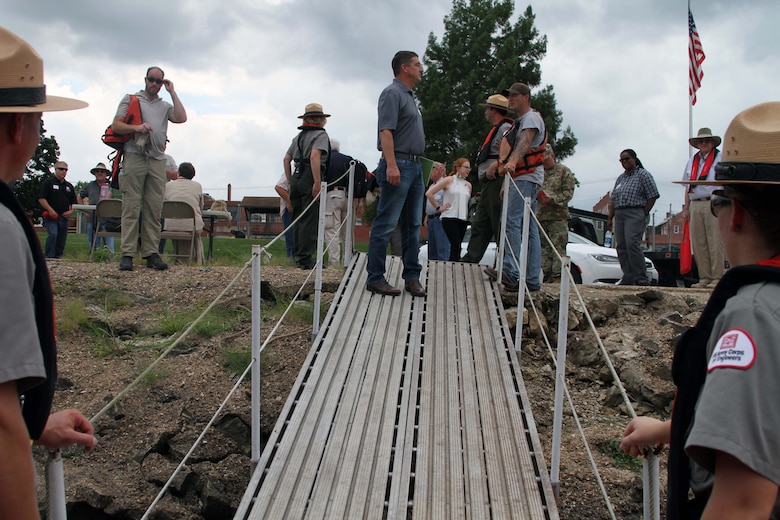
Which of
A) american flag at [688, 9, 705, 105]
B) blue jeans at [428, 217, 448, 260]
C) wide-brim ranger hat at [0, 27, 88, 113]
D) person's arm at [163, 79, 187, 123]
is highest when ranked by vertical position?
american flag at [688, 9, 705, 105]

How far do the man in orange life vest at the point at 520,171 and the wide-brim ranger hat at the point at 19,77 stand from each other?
18.8ft

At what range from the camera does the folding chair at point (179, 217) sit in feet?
28.8

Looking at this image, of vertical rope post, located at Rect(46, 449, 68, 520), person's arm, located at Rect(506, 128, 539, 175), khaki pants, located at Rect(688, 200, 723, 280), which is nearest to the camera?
vertical rope post, located at Rect(46, 449, 68, 520)

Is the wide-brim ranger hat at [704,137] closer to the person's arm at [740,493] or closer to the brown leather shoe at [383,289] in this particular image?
the brown leather shoe at [383,289]

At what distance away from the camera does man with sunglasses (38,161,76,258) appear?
10953 millimetres

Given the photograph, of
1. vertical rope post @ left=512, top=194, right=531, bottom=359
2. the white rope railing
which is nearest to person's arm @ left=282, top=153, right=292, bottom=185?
the white rope railing

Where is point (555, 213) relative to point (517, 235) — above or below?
above

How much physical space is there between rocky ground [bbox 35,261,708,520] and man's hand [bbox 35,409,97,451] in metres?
3.09

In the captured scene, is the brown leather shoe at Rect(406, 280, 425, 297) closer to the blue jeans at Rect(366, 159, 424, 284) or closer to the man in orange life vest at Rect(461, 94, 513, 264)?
the blue jeans at Rect(366, 159, 424, 284)

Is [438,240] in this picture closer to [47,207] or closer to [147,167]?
[147,167]

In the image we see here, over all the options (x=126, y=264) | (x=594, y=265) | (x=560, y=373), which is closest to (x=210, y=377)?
(x=126, y=264)

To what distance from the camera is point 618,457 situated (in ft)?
17.3

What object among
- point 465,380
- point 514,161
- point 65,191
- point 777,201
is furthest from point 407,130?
point 65,191

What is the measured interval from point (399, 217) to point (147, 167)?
2.82m
